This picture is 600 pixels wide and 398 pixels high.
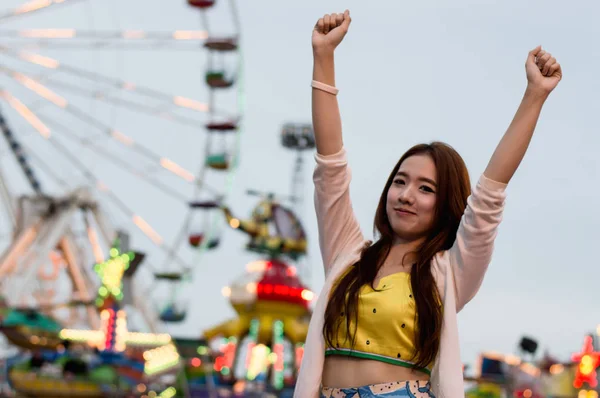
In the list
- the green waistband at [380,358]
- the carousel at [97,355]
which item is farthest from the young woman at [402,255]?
the carousel at [97,355]

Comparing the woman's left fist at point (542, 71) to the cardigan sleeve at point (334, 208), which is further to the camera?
the cardigan sleeve at point (334, 208)

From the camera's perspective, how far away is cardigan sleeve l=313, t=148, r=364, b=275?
10.8ft

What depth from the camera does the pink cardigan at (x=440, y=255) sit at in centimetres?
307

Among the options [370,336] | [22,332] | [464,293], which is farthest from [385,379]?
[22,332]

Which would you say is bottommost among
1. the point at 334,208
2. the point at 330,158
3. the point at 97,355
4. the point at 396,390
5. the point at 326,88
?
the point at 97,355

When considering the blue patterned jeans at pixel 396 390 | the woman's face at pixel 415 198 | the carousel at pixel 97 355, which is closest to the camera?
the blue patterned jeans at pixel 396 390

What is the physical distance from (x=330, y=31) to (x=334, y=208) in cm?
51

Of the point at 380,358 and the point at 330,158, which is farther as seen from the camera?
the point at 330,158

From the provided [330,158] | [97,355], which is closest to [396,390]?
[330,158]

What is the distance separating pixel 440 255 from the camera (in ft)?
10.7

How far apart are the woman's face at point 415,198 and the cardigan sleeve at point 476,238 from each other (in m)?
0.12

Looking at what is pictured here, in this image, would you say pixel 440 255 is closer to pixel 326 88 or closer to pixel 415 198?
pixel 415 198

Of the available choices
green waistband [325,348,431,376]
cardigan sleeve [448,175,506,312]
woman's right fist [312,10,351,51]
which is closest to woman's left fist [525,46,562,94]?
cardigan sleeve [448,175,506,312]

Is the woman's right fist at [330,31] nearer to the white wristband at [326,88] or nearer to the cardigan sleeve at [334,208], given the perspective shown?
the white wristband at [326,88]
